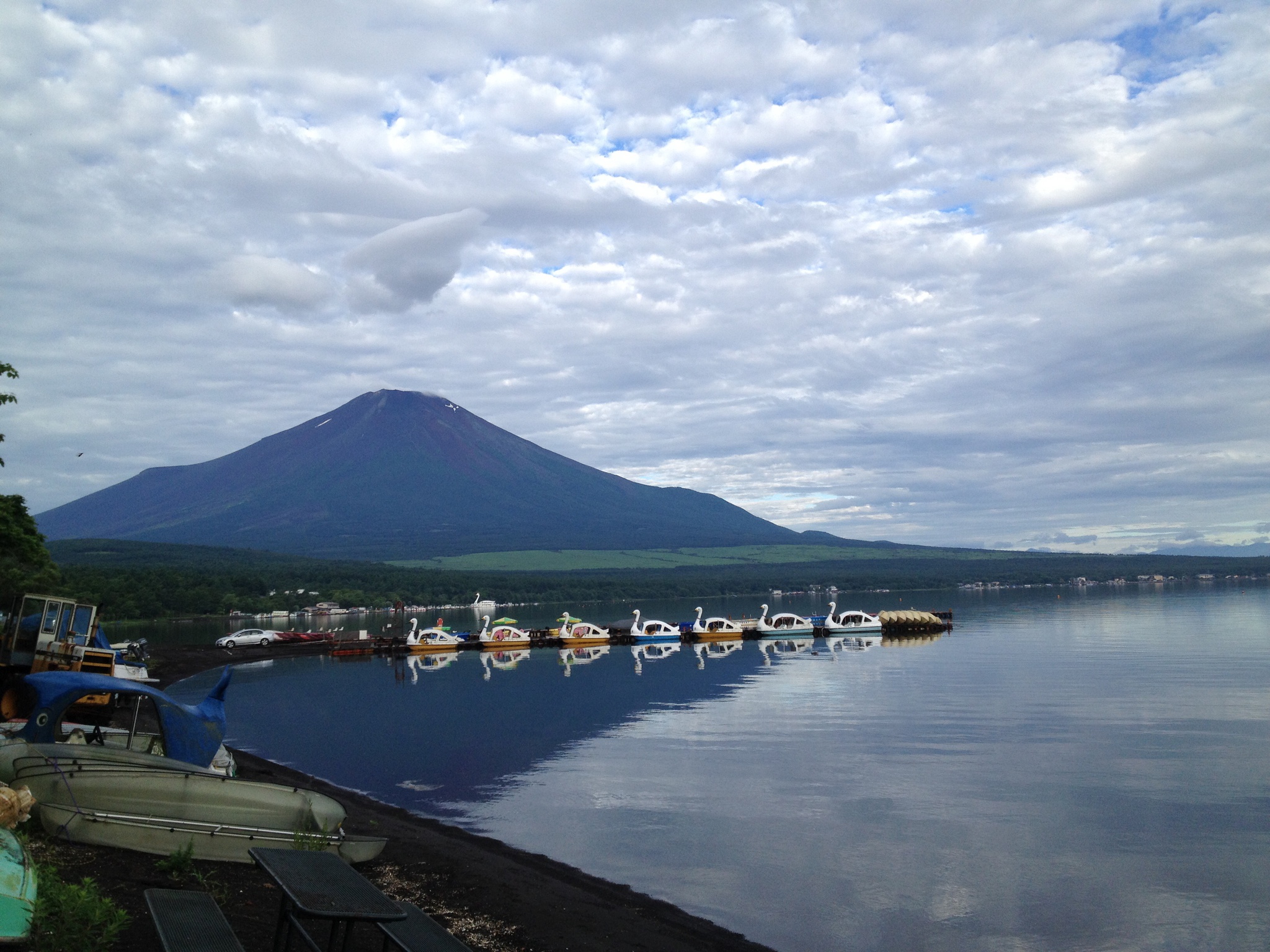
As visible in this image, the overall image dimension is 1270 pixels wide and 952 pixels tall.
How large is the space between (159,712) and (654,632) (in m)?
53.5

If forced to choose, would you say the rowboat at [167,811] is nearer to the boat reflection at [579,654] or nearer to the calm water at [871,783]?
the calm water at [871,783]

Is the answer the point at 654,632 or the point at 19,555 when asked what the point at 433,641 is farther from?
the point at 19,555

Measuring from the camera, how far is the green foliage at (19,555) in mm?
25875

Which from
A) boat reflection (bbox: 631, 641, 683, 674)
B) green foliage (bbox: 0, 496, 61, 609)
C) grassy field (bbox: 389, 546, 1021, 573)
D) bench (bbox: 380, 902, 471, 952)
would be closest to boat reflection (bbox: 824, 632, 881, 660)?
boat reflection (bbox: 631, 641, 683, 674)

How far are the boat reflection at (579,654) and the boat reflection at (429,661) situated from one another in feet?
21.3

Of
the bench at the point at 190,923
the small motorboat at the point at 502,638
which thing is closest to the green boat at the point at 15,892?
the bench at the point at 190,923

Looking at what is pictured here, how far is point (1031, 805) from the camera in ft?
58.3

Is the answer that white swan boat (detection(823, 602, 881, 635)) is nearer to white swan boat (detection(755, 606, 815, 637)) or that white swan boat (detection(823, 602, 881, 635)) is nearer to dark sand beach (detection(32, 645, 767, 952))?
white swan boat (detection(755, 606, 815, 637))

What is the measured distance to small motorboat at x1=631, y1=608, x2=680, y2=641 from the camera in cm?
6600

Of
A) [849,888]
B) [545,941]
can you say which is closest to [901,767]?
[849,888]

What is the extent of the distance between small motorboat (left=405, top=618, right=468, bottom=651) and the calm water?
620 inches

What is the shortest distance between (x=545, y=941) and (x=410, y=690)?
102ft

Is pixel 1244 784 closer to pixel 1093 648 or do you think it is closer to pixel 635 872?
pixel 635 872

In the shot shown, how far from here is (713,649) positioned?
2408 inches
